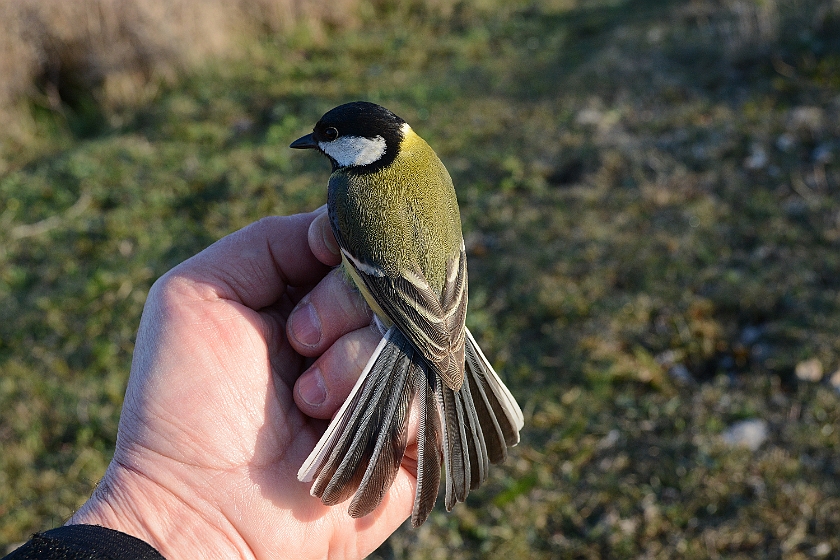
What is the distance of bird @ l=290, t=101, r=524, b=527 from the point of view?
7.77 ft

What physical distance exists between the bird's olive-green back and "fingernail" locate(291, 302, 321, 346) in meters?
0.28

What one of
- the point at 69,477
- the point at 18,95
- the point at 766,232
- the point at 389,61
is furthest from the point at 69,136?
the point at 766,232

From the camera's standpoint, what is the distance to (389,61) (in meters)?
8.09

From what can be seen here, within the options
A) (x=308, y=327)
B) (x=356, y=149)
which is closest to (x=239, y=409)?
(x=308, y=327)

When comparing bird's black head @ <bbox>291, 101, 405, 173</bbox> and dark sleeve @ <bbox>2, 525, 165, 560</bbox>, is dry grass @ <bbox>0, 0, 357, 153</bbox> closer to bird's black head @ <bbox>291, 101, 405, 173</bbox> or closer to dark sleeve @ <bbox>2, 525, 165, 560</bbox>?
bird's black head @ <bbox>291, 101, 405, 173</bbox>

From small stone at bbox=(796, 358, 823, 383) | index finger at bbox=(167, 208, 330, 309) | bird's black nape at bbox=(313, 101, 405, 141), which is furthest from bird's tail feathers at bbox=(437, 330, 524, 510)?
small stone at bbox=(796, 358, 823, 383)

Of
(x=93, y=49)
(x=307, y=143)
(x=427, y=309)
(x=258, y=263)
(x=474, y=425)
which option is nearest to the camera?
(x=427, y=309)

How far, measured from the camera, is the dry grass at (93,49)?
7.42m

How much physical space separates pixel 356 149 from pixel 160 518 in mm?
1521

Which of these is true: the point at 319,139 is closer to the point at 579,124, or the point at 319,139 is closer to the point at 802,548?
the point at 802,548

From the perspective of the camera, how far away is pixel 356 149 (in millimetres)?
2869

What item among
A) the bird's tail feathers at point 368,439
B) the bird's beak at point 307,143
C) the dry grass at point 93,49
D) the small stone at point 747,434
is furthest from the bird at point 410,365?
the dry grass at point 93,49

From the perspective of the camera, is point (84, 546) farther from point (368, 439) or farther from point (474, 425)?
point (474, 425)

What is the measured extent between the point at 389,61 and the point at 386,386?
630 centimetres
